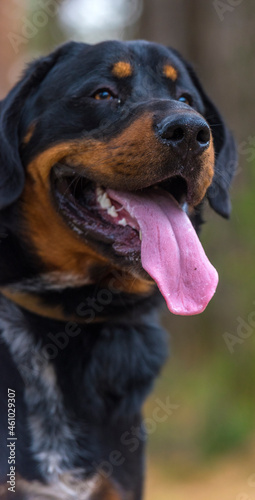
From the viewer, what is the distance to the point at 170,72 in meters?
3.10

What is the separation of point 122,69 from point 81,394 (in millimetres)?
1550

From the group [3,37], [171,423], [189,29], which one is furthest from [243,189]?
[3,37]

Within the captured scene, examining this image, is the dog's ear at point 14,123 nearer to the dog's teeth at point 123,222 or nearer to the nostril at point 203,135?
the dog's teeth at point 123,222

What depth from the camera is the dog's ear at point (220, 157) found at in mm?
3242

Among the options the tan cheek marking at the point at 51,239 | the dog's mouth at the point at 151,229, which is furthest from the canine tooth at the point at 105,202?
the tan cheek marking at the point at 51,239

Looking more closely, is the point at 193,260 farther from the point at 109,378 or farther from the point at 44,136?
the point at 44,136

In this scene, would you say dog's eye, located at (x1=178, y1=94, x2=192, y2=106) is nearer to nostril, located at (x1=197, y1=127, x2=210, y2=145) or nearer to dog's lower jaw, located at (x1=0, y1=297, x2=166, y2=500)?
nostril, located at (x1=197, y1=127, x2=210, y2=145)

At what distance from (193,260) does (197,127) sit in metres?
0.56

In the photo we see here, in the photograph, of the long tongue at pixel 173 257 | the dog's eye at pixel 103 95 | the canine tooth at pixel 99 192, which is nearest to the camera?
the long tongue at pixel 173 257

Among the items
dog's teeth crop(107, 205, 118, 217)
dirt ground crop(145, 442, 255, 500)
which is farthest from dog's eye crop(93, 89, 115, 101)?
dirt ground crop(145, 442, 255, 500)

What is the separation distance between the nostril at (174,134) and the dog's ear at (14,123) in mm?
774

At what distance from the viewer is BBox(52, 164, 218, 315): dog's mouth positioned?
2.54m

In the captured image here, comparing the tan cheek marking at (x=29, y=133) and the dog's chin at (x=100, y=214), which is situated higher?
the tan cheek marking at (x=29, y=133)

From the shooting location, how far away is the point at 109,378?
2842 mm
